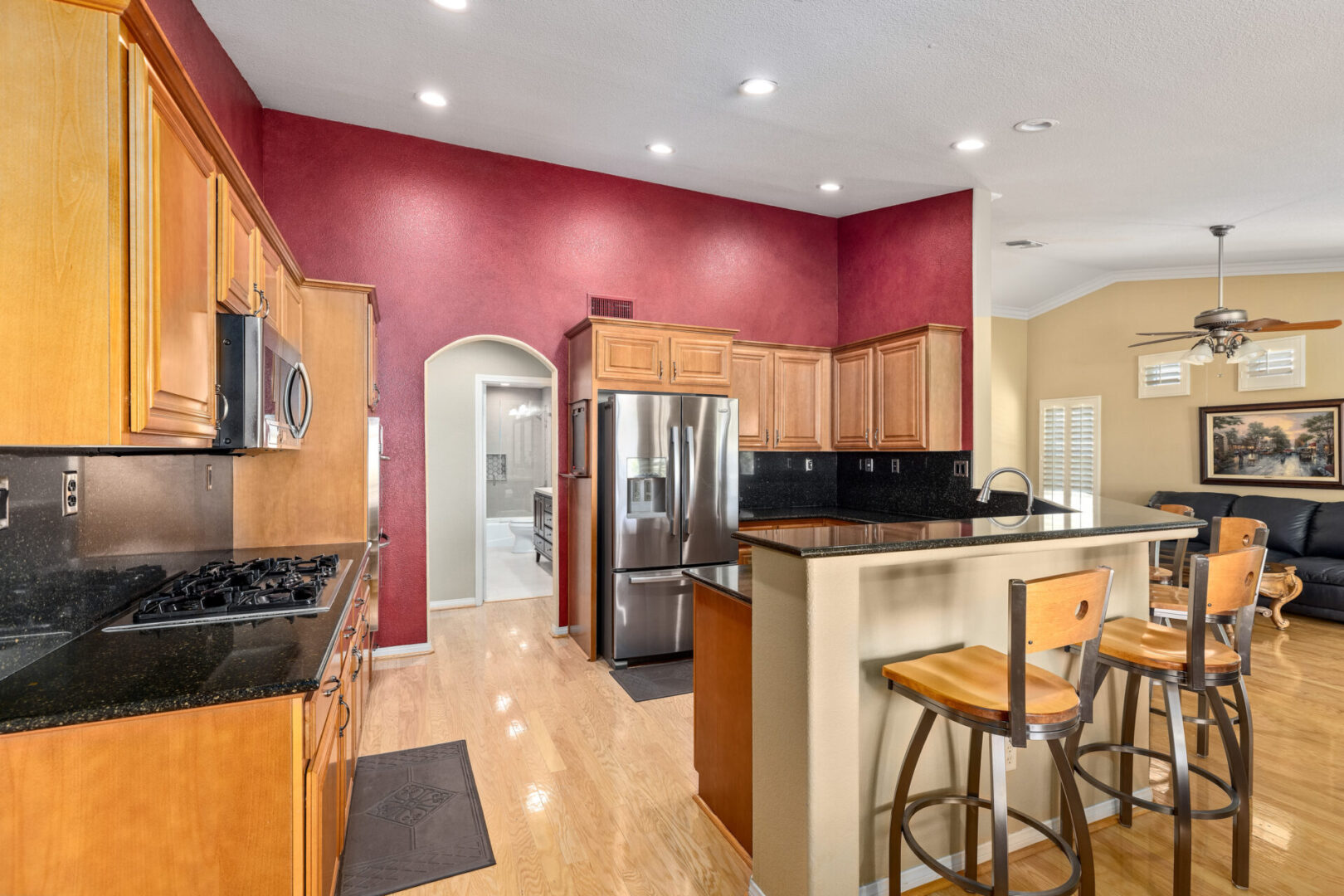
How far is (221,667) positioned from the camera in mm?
1444

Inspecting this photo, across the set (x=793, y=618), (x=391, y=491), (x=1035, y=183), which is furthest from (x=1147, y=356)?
(x=391, y=491)

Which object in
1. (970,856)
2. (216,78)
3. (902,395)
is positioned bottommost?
(970,856)

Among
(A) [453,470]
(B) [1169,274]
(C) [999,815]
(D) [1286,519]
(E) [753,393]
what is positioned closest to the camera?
(C) [999,815]

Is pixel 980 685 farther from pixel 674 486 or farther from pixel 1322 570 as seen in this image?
pixel 1322 570

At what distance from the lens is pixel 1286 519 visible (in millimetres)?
5461

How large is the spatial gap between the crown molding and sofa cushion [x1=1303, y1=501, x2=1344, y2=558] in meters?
2.11

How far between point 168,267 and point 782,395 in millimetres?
4117

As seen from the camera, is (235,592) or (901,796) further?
(235,592)

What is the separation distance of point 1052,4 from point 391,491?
14.0 ft

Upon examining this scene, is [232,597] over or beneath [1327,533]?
over

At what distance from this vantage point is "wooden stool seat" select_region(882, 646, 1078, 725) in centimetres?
152

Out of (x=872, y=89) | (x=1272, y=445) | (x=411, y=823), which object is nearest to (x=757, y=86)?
(x=872, y=89)

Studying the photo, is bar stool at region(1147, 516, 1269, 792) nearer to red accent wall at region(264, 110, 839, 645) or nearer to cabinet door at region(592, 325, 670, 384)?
cabinet door at region(592, 325, 670, 384)

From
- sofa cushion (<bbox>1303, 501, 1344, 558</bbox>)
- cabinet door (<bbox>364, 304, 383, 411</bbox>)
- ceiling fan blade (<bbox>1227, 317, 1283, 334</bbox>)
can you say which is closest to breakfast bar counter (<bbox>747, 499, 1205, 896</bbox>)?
cabinet door (<bbox>364, 304, 383, 411</bbox>)
